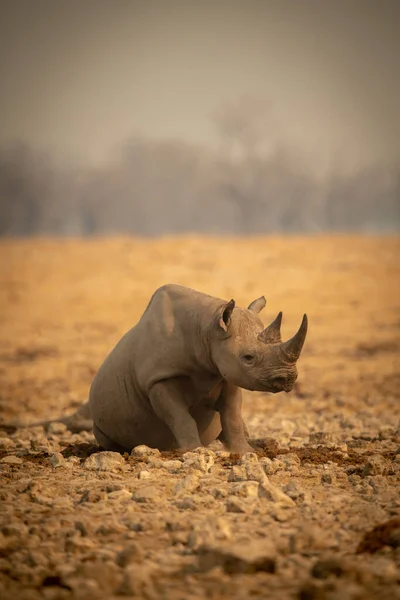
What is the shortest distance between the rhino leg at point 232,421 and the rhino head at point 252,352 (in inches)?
16.4

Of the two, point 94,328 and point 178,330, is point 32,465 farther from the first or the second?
point 94,328

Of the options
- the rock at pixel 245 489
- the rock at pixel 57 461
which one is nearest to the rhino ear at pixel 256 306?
the rock at pixel 57 461

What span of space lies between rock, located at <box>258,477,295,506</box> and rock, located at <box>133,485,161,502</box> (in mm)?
653

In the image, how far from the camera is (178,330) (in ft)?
26.2

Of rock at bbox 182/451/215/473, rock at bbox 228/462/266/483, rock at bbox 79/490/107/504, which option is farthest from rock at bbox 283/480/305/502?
rock at bbox 79/490/107/504

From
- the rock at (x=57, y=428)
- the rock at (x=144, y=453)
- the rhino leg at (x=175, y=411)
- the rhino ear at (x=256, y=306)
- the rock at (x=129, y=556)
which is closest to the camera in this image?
the rock at (x=129, y=556)

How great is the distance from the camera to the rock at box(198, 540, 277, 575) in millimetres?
4480

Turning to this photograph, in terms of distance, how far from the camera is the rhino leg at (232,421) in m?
8.01

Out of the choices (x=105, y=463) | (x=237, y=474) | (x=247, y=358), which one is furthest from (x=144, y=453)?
(x=237, y=474)

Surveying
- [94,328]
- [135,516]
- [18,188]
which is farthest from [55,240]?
[135,516]

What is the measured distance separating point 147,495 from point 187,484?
373 millimetres

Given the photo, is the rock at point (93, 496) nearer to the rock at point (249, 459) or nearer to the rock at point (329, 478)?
the rock at point (249, 459)

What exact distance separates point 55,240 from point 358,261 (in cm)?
1442

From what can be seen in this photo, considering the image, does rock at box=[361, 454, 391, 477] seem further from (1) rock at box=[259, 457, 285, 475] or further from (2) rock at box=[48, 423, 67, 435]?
(2) rock at box=[48, 423, 67, 435]
